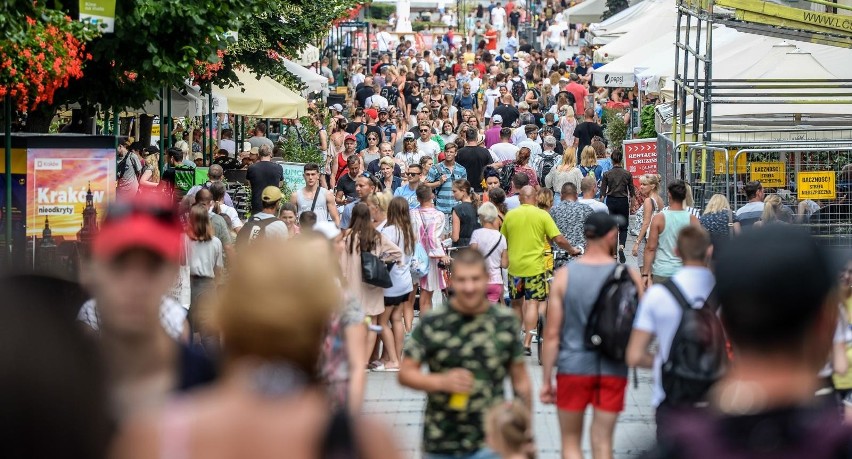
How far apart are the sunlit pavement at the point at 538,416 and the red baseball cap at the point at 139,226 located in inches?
205

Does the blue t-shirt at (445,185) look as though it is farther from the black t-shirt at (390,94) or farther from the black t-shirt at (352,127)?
the black t-shirt at (390,94)

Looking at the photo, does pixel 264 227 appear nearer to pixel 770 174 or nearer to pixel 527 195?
pixel 527 195

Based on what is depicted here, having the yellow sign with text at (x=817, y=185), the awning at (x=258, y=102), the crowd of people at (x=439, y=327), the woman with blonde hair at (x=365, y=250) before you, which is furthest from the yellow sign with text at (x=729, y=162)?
the awning at (x=258, y=102)

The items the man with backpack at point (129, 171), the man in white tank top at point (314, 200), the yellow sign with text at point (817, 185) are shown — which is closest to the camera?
the yellow sign with text at point (817, 185)

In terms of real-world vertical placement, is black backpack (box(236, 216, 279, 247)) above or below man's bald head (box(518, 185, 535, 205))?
below

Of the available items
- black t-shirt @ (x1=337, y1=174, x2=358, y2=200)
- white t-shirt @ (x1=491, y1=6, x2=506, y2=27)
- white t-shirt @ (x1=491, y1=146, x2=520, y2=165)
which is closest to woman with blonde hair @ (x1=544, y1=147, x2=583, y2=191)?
black t-shirt @ (x1=337, y1=174, x2=358, y2=200)

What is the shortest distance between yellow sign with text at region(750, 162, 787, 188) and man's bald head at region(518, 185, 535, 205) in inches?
89.0

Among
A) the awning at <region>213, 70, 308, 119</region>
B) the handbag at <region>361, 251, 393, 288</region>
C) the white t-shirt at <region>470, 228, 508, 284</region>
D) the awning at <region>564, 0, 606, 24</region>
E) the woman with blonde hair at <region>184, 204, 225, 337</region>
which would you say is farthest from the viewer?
the awning at <region>564, 0, 606, 24</region>

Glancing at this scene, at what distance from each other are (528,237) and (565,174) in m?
5.29

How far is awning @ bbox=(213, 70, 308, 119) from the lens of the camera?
77.3 ft

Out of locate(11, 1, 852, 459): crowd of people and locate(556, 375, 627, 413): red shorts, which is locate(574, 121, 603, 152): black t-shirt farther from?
locate(556, 375, 627, 413): red shorts

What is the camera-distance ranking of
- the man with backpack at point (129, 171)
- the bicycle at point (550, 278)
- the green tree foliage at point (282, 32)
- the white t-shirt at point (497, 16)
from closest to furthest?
the bicycle at point (550, 278) → the man with backpack at point (129, 171) → the green tree foliage at point (282, 32) → the white t-shirt at point (497, 16)

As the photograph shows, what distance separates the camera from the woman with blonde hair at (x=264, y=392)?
2832 mm

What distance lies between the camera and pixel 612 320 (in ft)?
25.3
